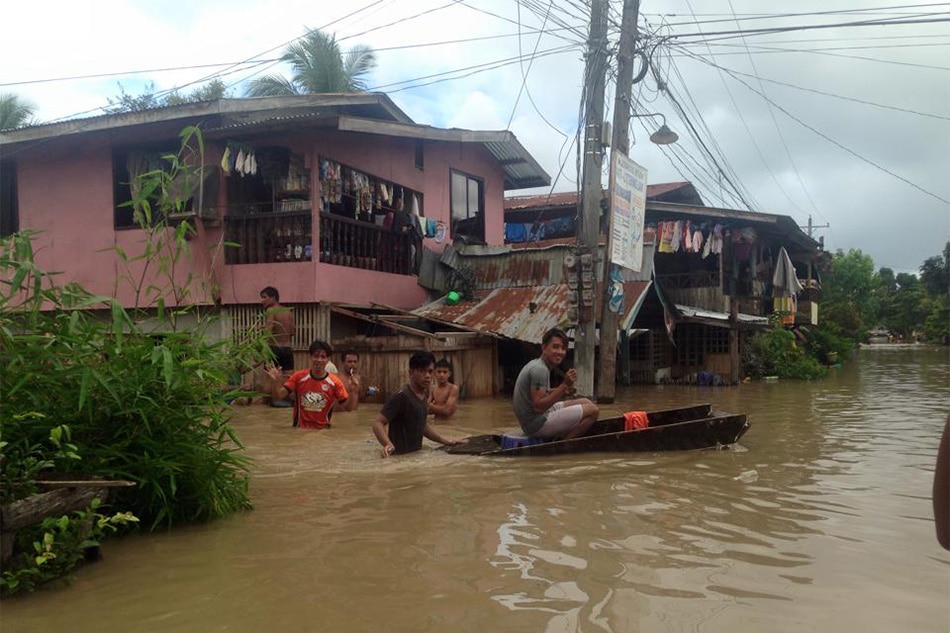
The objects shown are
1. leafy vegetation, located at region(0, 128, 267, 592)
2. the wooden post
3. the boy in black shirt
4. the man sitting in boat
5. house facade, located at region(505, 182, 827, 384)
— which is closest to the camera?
leafy vegetation, located at region(0, 128, 267, 592)

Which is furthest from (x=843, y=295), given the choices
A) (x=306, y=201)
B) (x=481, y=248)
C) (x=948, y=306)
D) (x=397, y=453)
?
(x=397, y=453)

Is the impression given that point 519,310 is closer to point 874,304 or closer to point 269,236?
point 269,236

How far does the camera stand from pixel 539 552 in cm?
407

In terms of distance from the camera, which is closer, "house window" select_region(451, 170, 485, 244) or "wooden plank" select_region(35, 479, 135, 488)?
"wooden plank" select_region(35, 479, 135, 488)

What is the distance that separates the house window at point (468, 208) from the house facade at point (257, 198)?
5.43 feet

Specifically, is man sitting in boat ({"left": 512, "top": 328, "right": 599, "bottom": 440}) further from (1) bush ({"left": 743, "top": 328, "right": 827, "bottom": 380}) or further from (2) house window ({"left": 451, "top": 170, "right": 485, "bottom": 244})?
(1) bush ({"left": 743, "top": 328, "right": 827, "bottom": 380})

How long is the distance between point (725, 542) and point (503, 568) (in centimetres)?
145

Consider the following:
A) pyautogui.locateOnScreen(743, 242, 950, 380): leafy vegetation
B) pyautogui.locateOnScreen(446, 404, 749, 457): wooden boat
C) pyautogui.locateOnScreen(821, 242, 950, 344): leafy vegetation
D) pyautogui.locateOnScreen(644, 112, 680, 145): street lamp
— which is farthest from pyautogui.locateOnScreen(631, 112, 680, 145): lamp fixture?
pyautogui.locateOnScreen(821, 242, 950, 344): leafy vegetation

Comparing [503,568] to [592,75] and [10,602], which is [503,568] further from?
[592,75]

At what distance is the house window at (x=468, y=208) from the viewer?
54.6 feet

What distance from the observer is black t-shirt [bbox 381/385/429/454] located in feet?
22.1

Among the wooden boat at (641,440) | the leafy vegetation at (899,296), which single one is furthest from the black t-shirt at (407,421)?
the leafy vegetation at (899,296)

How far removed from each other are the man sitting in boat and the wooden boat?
17 cm

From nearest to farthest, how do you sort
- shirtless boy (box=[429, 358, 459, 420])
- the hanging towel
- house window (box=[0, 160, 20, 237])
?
the hanging towel
shirtless boy (box=[429, 358, 459, 420])
house window (box=[0, 160, 20, 237])
